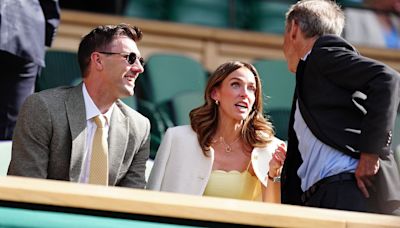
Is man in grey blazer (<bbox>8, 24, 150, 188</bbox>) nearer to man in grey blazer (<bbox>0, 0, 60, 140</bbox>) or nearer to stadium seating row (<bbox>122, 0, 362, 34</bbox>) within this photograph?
man in grey blazer (<bbox>0, 0, 60, 140</bbox>)

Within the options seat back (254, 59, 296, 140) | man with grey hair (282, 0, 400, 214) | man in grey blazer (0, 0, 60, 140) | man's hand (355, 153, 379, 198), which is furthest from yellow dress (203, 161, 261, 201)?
seat back (254, 59, 296, 140)

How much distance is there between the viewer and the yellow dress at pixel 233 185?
420cm

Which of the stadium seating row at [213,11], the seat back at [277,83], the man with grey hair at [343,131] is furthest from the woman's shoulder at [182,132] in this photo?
the stadium seating row at [213,11]

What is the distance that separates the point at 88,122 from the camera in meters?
3.95

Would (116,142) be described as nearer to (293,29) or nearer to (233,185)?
(233,185)

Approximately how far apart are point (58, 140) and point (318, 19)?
1.02 metres

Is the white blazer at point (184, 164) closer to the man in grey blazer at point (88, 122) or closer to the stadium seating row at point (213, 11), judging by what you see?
the man in grey blazer at point (88, 122)

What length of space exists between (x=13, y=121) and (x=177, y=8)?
3.19 meters

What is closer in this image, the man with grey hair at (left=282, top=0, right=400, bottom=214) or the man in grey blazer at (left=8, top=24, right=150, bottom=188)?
the man with grey hair at (left=282, top=0, right=400, bottom=214)

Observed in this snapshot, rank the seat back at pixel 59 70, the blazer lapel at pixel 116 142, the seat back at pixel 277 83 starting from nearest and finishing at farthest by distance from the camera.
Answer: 1. the blazer lapel at pixel 116 142
2. the seat back at pixel 59 70
3. the seat back at pixel 277 83

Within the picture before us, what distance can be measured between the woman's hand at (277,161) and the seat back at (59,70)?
8.83 ft

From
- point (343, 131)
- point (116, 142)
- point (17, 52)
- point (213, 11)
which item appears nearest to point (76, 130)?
point (116, 142)

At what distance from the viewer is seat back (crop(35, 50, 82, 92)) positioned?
262 inches

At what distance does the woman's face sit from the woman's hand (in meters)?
0.26
